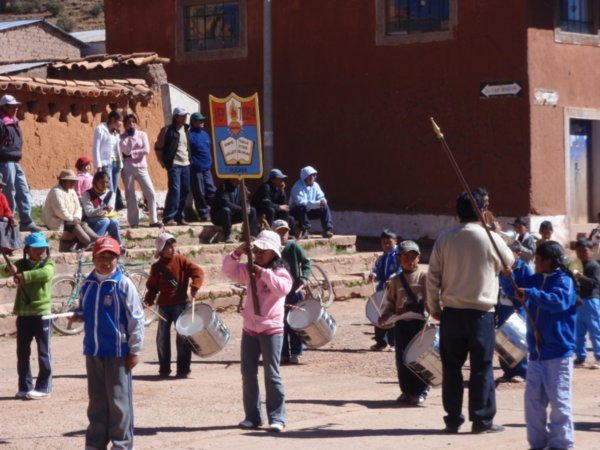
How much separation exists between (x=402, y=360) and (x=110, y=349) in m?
3.41

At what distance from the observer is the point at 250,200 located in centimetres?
2022

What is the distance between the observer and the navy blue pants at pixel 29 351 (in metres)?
11.3

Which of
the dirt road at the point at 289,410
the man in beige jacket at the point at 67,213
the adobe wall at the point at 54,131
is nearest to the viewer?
the dirt road at the point at 289,410

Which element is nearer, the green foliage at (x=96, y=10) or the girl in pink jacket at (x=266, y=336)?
the girl in pink jacket at (x=266, y=336)

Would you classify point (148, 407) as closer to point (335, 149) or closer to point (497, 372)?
point (497, 372)

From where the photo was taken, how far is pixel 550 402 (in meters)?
8.62

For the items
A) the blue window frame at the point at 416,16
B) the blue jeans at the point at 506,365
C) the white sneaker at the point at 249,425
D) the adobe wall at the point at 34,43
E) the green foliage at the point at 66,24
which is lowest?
the white sneaker at the point at 249,425

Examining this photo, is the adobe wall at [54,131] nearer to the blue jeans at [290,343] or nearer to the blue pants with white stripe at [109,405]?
the blue jeans at [290,343]

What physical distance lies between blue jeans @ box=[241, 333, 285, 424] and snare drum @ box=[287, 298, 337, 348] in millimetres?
2694

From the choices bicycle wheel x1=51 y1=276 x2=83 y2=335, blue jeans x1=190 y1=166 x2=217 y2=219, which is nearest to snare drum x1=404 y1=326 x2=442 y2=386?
bicycle wheel x1=51 y1=276 x2=83 y2=335

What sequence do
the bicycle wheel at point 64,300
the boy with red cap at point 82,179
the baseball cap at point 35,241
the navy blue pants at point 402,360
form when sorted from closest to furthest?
1. the navy blue pants at point 402,360
2. the baseball cap at point 35,241
3. the bicycle wheel at point 64,300
4. the boy with red cap at point 82,179

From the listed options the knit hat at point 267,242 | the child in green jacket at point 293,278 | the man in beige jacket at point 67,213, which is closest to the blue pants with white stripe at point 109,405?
the knit hat at point 267,242

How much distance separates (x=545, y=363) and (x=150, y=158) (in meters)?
13.8

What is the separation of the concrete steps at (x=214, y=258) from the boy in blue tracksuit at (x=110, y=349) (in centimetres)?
654
